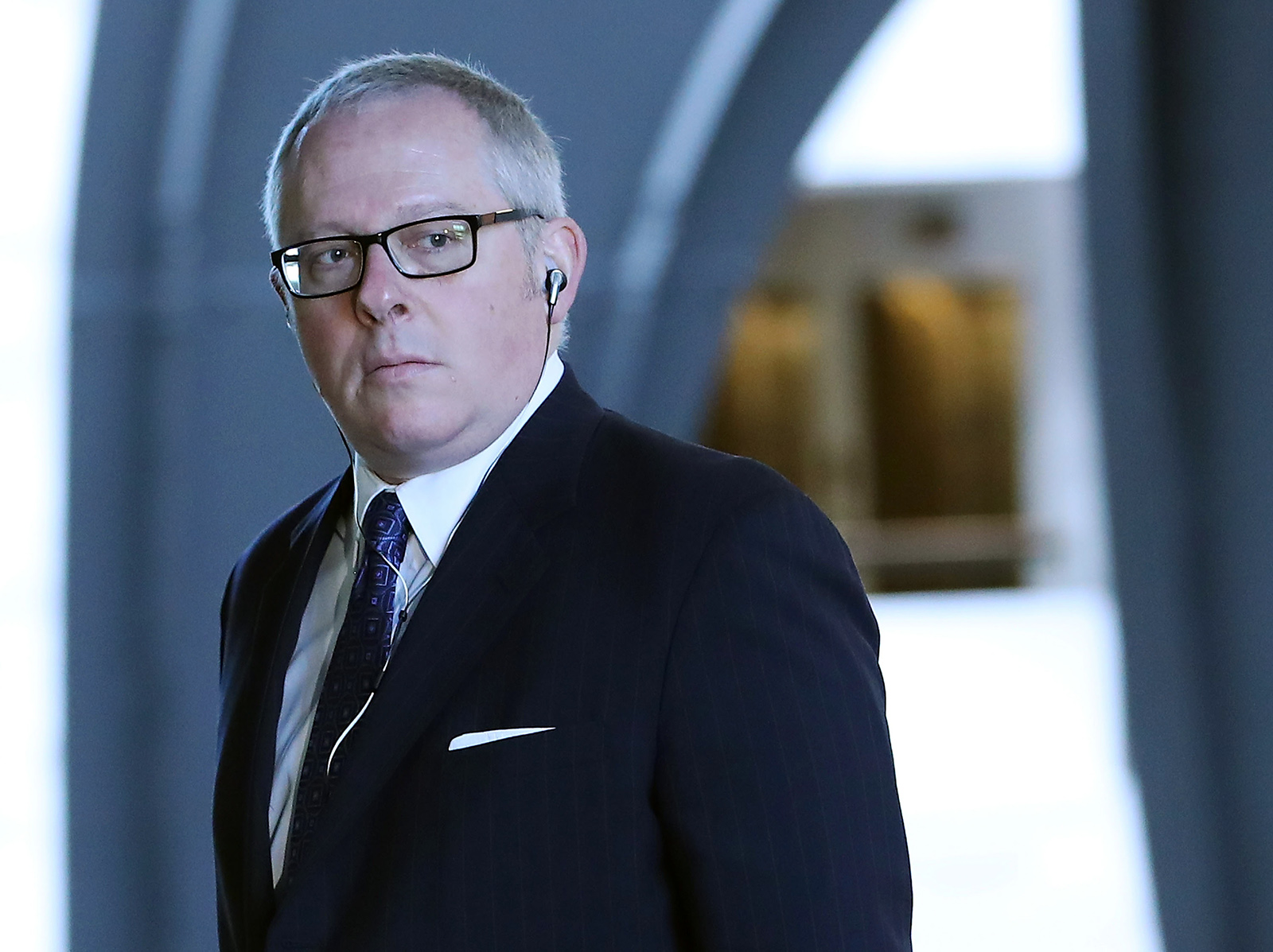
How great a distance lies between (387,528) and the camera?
1.79 metres

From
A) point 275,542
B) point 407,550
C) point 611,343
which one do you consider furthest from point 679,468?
point 611,343

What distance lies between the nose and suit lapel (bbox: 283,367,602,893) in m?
0.21

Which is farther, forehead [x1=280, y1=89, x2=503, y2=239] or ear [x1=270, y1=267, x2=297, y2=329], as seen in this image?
ear [x1=270, y1=267, x2=297, y2=329]

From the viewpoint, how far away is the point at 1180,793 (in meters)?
4.33

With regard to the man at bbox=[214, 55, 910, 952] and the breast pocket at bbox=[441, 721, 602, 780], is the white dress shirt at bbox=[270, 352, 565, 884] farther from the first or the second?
the breast pocket at bbox=[441, 721, 602, 780]

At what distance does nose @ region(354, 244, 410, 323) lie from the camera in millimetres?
1668

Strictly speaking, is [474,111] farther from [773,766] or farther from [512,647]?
[773,766]

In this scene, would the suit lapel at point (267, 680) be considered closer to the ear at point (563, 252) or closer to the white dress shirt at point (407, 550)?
the white dress shirt at point (407, 550)

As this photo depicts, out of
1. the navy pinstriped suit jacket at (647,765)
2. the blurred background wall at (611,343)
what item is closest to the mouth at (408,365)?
the navy pinstriped suit jacket at (647,765)

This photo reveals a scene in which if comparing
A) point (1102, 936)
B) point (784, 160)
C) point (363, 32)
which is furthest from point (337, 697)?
point (1102, 936)

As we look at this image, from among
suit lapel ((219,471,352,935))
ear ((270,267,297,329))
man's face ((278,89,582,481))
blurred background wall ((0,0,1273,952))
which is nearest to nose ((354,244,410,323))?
man's face ((278,89,582,481))

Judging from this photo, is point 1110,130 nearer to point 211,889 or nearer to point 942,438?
point 211,889

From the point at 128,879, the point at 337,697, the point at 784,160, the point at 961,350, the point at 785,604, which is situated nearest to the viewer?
the point at 785,604

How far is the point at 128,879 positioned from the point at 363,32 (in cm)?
281
